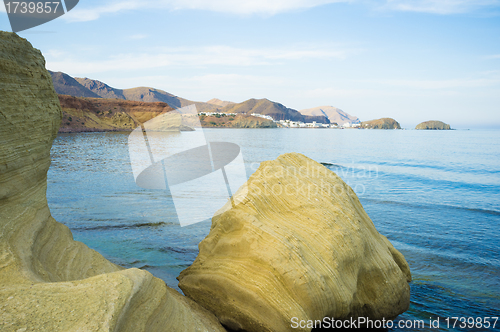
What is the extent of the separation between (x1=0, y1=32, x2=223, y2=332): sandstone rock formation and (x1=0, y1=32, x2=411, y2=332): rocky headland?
0.01 meters

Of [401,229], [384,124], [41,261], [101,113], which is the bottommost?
[401,229]

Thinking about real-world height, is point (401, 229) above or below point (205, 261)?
below

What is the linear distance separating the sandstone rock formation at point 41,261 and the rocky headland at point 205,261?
0.04ft

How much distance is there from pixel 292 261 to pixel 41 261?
2.77 metres

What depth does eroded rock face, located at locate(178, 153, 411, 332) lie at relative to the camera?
3.74 meters

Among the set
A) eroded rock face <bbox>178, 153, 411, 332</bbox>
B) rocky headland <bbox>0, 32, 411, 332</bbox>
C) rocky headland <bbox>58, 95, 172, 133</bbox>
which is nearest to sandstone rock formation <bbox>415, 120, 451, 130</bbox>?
rocky headland <bbox>58, 95, 172, 133</bbox>

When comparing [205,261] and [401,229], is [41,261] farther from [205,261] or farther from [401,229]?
[401,229]

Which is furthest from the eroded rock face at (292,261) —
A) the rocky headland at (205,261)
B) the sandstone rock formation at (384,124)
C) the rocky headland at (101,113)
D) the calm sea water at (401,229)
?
the sandstone rock formation at (384,124)

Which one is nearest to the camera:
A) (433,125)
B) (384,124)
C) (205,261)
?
(205,261)

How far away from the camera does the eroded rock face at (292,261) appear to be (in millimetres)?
3736

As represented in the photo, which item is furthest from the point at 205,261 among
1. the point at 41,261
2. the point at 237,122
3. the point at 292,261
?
the point at 237,122

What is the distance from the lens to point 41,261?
326 cm

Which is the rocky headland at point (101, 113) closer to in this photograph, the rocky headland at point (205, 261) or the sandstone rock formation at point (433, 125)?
the rocky headland at point (205, 261)

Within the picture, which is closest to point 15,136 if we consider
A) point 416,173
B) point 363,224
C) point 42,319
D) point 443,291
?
point 42,319
